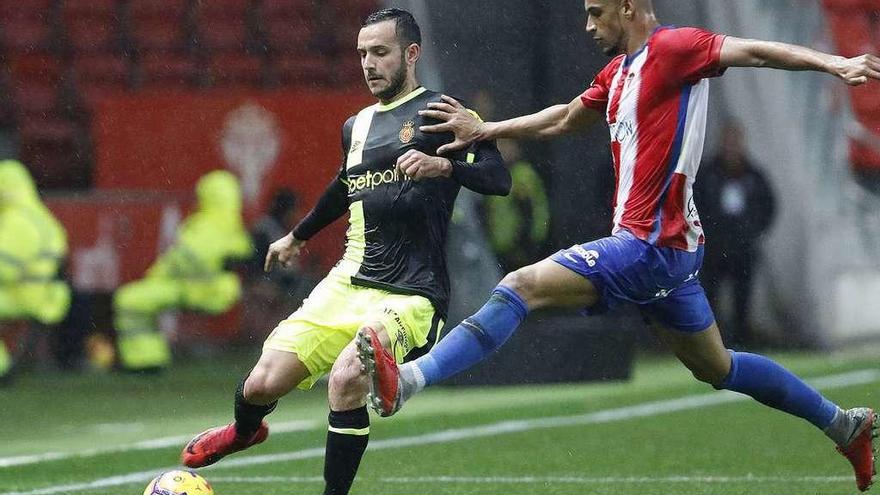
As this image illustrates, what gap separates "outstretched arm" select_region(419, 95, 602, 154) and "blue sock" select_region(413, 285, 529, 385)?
0.80 metres

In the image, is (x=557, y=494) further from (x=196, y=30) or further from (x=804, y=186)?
(x=196, y=30)

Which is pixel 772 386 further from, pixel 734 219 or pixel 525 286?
pixel 734 219

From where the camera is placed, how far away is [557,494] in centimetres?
770

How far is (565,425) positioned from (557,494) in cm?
303

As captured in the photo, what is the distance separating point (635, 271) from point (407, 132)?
1.18 meters

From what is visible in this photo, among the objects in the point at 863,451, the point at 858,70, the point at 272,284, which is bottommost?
the point at 272,284

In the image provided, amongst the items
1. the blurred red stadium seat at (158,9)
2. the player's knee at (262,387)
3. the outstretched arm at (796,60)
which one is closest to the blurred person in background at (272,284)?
the blurred red stadium seat at (158,9)

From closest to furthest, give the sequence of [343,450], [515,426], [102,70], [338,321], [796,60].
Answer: [796,60] → [343,450] → [338,321] → [515,426] → [102,70]

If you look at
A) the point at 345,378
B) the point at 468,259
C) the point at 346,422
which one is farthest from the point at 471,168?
the point at 468,259

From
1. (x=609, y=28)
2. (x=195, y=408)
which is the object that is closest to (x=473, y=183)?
(x=609, y=28)

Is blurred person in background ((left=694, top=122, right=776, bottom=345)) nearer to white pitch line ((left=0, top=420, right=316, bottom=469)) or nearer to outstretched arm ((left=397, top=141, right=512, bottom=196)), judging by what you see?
white pitch line ((left=0, top=420, right=316, bottom=469))

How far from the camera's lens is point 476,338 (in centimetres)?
625

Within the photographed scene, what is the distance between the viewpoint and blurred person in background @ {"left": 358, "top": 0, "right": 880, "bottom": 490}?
6.27 metres

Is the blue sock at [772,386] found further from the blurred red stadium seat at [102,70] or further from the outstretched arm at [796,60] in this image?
the blurred red stadium seat at [102,70]
